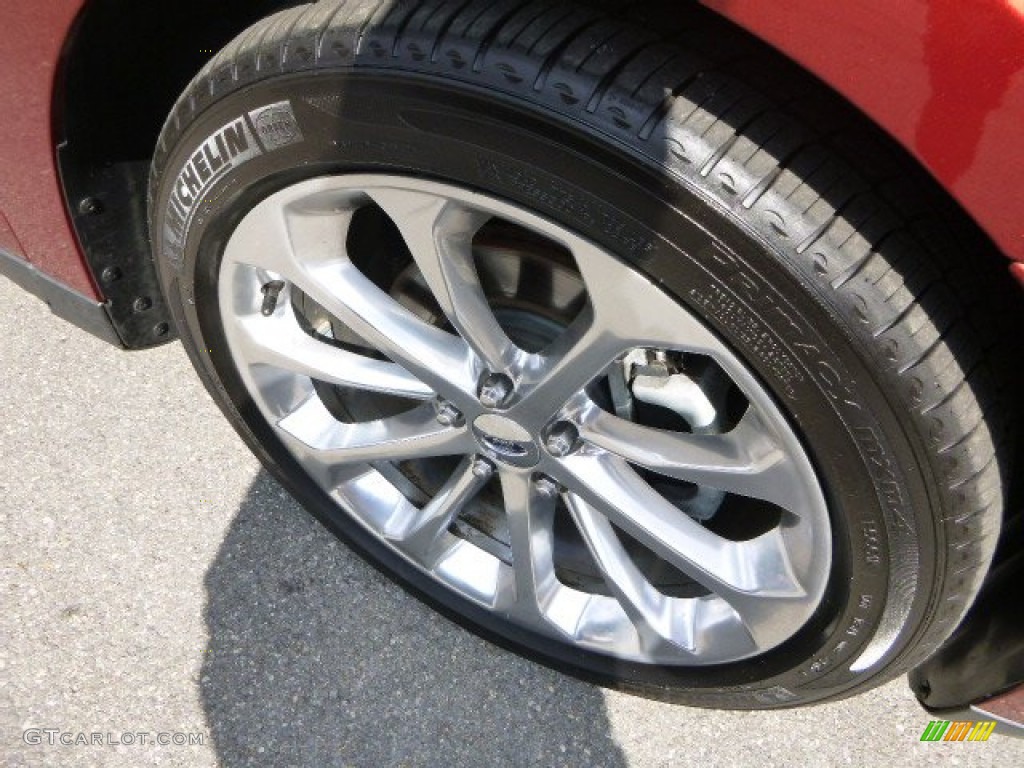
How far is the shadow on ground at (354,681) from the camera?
74.6 inches

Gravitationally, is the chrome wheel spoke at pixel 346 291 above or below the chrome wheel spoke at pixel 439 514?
above

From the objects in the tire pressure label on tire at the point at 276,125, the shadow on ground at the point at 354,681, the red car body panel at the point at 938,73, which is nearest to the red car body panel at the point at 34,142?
the tire pressure label on tire at the point at 276,125

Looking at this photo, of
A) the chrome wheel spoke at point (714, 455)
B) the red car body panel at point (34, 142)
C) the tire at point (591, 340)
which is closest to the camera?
the tire at point (591, 340)

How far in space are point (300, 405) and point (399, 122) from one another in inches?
30.9

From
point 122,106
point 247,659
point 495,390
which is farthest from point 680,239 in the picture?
point 247,659

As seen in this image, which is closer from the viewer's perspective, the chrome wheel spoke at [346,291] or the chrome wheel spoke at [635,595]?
the chrome wheel spoke at [346,291]

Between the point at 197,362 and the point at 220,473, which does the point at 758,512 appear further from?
the point at 220,473

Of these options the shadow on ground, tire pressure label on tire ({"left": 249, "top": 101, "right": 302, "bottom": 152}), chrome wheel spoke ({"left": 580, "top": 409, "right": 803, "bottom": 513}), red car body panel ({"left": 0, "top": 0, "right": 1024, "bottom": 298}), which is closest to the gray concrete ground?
the shadow on ground

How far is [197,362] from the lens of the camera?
188cm

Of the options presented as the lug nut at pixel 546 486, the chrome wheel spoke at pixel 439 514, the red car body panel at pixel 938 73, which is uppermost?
the red car body panel at pixel 938 73

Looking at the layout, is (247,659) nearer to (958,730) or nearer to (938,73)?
(958,730)

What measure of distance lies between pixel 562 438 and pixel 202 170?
71cm

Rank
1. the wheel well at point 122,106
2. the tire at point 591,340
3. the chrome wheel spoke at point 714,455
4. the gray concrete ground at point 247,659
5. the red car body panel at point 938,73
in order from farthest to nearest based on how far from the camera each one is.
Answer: the gray concrete ground at point 247,659, the wheel well at point 122,106, the chrome wheel spoke at point 714,455, the tire at point 591,340, the red car body panel at point 938,73

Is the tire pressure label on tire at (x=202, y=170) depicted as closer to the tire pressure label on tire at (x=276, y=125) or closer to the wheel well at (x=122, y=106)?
the tire pressure label on tire at (x=276, y=125)
